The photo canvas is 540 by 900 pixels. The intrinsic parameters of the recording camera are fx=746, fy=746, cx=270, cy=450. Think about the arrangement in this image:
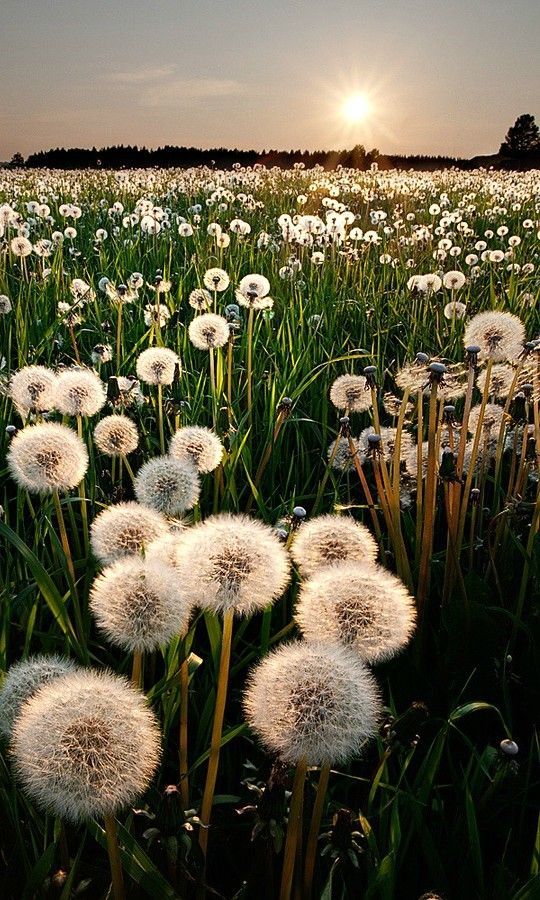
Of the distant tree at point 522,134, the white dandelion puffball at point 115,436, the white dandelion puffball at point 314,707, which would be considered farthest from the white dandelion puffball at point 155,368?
the distant tree at point 522,134

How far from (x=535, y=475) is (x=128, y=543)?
182 centimetres

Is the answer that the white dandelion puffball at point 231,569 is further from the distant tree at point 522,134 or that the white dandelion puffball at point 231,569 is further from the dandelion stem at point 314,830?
the distant tree at point 522,134

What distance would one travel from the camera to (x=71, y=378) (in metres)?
2.33

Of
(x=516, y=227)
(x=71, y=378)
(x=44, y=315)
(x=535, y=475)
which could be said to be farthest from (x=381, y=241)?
(x=71, y=378)

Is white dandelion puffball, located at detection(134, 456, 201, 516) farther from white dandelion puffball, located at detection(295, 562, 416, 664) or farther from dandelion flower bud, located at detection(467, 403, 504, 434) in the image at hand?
dandelion flower bud, located at detection(467, 403, 504, 434)

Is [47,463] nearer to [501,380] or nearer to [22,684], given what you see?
[22,684]

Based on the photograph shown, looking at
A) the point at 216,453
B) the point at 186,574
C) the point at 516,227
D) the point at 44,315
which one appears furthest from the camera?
the point at 516,227

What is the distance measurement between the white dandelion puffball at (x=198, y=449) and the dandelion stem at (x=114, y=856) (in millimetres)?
1182

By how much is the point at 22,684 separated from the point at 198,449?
1040 mm

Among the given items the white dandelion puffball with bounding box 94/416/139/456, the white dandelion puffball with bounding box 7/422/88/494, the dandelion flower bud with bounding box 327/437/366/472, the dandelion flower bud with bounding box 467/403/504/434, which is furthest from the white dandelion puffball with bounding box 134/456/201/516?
the dandelion flower bud with bounding box 467/403/504/434

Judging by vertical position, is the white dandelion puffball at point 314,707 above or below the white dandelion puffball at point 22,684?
above

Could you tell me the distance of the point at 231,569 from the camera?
1268 mm

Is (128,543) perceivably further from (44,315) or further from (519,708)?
(44,315)

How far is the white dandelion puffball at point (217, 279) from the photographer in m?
4.05
